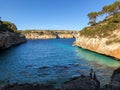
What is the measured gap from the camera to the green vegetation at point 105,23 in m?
81.1

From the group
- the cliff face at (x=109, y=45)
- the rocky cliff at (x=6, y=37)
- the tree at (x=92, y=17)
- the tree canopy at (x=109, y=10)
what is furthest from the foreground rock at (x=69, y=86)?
the tree at (x=92, y=17)

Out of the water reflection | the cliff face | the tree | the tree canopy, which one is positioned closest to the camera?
the water reflection

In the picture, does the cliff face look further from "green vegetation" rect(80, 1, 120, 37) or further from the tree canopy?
the tree canopy

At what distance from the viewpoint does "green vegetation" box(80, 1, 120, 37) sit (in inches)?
3194

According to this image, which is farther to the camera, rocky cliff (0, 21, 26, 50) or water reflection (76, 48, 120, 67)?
rocky cliff (0, 21, 26, 50)

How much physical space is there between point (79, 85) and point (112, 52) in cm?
4265

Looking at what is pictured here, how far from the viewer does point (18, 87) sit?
21.8 m

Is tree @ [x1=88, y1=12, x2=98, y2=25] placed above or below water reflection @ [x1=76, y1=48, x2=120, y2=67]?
above

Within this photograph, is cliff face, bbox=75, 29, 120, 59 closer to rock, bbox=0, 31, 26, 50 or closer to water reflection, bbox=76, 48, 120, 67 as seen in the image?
water reflection, bbox=76, 48, 120, 67

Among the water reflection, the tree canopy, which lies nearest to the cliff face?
the water reflection

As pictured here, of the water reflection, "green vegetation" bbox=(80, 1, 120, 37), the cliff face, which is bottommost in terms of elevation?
the water reflection

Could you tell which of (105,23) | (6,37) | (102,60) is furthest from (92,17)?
(102,60)

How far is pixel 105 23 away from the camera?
10038 cm

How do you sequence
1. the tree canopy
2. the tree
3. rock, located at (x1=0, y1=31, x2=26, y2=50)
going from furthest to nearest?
the tree, the tree canopy, rock, located at (x1=0, y1=31, x2=26, y2=50)
